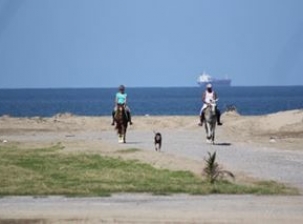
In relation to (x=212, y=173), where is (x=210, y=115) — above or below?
above

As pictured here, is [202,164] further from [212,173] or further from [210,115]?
[210,115]

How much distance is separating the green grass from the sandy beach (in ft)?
2.56

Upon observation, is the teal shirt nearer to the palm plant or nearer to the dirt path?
the palm plant

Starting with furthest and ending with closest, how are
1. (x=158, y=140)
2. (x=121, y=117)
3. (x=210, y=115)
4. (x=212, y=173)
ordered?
(x=121, y=117)
(x=210, y=115)
(x=158, y=140)
(x=212, y=173)

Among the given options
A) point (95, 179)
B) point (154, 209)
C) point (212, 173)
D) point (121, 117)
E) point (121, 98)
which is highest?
point (121, 98)

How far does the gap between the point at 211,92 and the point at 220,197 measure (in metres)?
15.3

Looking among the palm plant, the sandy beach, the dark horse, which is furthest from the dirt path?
the dark horse

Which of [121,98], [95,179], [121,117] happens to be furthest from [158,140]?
[95,179]

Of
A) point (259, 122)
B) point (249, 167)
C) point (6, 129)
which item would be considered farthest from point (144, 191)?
point (6, 129)

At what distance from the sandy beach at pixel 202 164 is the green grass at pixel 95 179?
2.56 feet

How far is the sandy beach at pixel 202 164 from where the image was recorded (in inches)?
642

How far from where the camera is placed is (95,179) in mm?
22219

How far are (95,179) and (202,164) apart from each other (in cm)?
396

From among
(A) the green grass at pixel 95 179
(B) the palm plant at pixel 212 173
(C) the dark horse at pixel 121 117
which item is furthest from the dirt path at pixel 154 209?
(C) the dark horse at pixel 121 117
